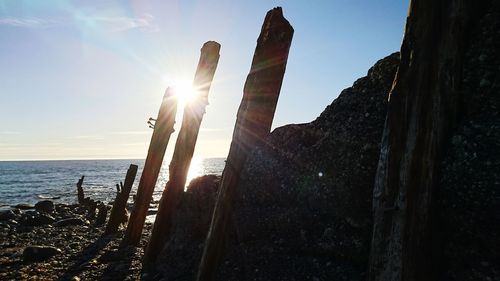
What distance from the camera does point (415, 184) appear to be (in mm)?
3086

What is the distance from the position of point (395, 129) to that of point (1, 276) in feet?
27.9

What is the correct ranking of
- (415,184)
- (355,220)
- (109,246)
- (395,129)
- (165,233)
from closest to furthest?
(415,184) < (395,129) < (355,220) < (165,233) < (109,246)

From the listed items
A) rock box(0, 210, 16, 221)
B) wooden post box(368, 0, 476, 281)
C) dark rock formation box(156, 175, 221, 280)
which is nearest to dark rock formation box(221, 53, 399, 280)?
dark rock formation box(156, 175, 221, 280)

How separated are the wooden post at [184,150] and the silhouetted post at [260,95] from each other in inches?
77.4

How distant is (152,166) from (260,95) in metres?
4.52

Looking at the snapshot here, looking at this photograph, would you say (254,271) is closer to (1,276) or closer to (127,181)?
(1,276)

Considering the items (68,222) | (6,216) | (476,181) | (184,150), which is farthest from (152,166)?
(6,216)

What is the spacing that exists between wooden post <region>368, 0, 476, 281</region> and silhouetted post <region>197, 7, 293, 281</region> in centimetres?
207

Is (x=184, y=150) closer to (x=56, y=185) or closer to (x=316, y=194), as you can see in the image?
(x=316, y=194)

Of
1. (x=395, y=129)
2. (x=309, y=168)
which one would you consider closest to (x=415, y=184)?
(x=395, y=129)

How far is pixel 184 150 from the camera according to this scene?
679 cm

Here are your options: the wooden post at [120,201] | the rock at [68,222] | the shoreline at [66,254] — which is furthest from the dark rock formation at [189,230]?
the rock at [68,222]

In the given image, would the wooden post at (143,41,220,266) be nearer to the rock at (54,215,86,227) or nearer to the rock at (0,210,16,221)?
Answer: the rock at (54,215,86,227)

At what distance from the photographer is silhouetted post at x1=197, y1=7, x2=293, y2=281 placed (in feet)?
16.3
